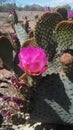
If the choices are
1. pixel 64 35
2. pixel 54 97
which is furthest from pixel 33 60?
pixel 64 35

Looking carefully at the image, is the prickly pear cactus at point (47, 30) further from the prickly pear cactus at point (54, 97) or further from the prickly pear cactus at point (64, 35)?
the prickly pear cactus at point (54, 97)

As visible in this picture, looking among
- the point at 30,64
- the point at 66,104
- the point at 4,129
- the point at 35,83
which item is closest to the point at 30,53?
the point at 30,64

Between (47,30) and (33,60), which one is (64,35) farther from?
(33,60)

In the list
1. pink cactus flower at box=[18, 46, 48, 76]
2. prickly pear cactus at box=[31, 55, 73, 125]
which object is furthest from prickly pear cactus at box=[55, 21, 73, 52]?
pink cactus flower at box=[18, 46, 48, 76]

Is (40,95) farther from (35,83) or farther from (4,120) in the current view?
(4,120)

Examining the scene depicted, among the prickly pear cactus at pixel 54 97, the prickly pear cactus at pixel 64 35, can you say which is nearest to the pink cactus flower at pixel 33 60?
the prickly pear cactus at pixel 54 97
